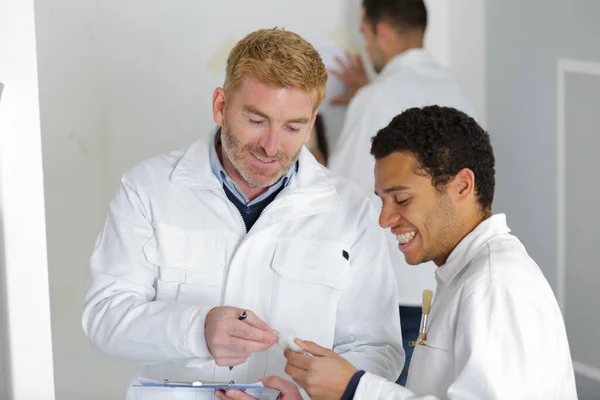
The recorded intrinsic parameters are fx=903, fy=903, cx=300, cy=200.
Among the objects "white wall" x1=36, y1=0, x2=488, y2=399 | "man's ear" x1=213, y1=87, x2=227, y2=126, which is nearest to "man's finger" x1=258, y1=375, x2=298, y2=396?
"man's ear" x1=213, y1=87, x2=227, y2=126

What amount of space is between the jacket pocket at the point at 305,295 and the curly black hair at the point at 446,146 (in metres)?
0.31

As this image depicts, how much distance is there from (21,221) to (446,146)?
739mm

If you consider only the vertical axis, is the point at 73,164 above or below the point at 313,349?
above

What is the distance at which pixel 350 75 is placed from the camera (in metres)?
3.26

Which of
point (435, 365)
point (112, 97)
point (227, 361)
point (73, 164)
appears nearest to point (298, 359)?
point (227, 361)

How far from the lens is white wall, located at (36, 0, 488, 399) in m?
2.89

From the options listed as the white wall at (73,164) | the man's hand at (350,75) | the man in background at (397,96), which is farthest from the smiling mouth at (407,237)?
the man's hand at (350,75)

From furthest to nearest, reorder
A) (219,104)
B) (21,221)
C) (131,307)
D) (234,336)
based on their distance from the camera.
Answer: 1. (219,104)
2. (131,307)
3. (234,336)
4. (21,221)

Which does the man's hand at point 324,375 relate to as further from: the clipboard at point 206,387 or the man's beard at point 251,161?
the man's beard at point 251,161

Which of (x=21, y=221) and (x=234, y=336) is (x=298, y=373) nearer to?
(x=234, y=336)

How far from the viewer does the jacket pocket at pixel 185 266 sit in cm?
183

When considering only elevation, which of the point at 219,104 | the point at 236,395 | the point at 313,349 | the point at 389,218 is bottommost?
the point at 236,395

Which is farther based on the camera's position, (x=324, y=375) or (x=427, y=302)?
(x=427, y=302)

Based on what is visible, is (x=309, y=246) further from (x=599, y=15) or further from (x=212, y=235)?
(x=599, y=15)
